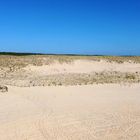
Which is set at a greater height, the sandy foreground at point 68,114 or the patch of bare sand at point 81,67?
the patch of bare sand at point 81,67

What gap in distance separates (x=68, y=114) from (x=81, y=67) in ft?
76.4

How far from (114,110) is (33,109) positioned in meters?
2.86

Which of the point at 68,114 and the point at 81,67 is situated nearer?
the point at 68,114

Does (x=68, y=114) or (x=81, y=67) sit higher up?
(x=81, y=67)

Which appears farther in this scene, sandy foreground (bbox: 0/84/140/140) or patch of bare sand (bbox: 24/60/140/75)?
patch of bare sand (bbox: 24/60/140/75)

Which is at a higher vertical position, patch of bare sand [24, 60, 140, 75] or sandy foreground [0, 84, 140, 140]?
patch of bare sand [24, 60, 140, 75]

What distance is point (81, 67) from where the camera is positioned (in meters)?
34.3

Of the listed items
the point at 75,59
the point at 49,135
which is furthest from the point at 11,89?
the point at 75,59

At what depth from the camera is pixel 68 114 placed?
36.4ft

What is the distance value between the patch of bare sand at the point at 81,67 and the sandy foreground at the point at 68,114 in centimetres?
1322

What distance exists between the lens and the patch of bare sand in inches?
1168

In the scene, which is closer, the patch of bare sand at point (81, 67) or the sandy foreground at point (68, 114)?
the sandy foreground at point (68, 114)

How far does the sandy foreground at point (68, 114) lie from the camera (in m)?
9.02

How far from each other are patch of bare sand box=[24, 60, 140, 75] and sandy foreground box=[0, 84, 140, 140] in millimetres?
13224
